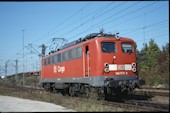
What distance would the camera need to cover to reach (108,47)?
18.7 m

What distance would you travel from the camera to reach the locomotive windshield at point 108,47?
18469 mm

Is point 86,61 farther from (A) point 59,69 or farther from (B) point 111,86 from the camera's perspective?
(A) point 59,69

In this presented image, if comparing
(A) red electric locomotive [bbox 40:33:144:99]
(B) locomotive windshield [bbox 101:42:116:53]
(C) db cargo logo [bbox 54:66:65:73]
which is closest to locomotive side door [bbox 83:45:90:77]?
(A) red electric locomotive [bbox 40:33:144:99]

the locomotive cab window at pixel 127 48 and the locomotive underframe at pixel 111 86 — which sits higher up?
the locomotive cab window at pixel 127 48

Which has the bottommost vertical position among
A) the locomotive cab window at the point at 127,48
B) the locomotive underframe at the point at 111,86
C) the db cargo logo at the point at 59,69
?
the locomotive underframe at the point at 111,86

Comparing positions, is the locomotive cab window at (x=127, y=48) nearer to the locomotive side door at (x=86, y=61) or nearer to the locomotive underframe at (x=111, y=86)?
the locomotive underframe at (x=111, y=86)

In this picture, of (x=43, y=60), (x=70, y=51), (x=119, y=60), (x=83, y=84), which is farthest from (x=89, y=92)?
(x=43, y=60)

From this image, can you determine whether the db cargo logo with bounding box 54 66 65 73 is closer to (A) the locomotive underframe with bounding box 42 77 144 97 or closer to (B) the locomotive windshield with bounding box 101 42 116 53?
(A) the locomotive underframe with bounding box 42 77 144 97

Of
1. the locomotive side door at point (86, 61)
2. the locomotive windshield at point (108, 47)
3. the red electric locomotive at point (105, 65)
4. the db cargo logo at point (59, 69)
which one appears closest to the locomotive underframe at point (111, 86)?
the red electric locomotive at point (105, 65)

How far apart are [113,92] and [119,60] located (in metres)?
1.96

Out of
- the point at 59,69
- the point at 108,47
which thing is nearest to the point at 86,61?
the point at 108,47

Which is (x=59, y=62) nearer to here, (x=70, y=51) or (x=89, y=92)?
(x=70, y=51)

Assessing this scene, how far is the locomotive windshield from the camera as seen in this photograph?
1847 centimetres

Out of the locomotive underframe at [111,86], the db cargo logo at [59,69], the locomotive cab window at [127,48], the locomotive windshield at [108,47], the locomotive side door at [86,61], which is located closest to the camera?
the locomotive underframe at [111,86]
